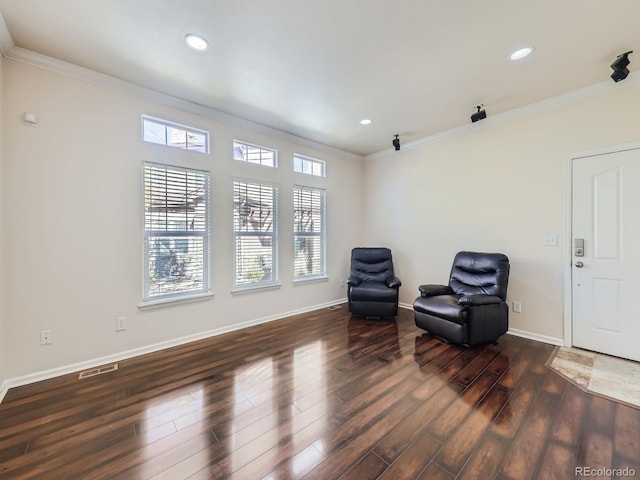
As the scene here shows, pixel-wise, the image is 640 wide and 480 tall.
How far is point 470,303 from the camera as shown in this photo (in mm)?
2855

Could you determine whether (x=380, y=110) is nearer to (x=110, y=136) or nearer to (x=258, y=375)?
Answer: (x=110, y=136)

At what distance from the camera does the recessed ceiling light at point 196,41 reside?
84.4 inches

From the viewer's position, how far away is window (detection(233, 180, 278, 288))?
12.1ft

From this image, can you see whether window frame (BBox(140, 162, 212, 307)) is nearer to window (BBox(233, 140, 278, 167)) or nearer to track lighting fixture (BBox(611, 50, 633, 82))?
window (BBox(233, 140, 278, 167))

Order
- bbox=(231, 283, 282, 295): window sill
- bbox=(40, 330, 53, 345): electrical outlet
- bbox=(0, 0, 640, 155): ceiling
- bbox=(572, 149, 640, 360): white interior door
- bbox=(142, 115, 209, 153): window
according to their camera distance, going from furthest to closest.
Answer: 1. bbox=(231, 283, 282, 295): window sill
2. bbox=(142, 115, 209, 153): window
3. bbox=(572, 149, 640, 360): white interior door
4. bbox=(40, 330, 53, 345): electrical outlet
5. bbox=(0, 0, 640, 155): ceiling

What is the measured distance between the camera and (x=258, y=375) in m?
2.43

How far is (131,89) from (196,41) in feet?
3.71

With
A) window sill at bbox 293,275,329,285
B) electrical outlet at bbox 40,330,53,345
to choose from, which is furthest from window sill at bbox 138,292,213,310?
window sill at bbox 293,275,329,285

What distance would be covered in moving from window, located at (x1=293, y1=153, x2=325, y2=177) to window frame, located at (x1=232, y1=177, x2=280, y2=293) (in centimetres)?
61

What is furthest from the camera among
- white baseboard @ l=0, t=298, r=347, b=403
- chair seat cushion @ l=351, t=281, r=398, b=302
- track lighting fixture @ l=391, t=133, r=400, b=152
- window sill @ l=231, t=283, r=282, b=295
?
track lighting fixture @ l=391, t=133, r=400, b=152

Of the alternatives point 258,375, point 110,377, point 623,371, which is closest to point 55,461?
point 110,377

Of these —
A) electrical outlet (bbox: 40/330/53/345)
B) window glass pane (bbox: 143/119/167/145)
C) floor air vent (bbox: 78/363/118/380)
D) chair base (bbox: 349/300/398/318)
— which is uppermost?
window glass pane (bbox: 143/119/167/145)

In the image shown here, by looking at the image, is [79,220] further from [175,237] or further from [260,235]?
[260,235]

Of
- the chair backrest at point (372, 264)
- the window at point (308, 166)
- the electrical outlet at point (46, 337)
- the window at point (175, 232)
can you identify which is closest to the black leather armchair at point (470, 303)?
the chair backrest at point (372, 264)
